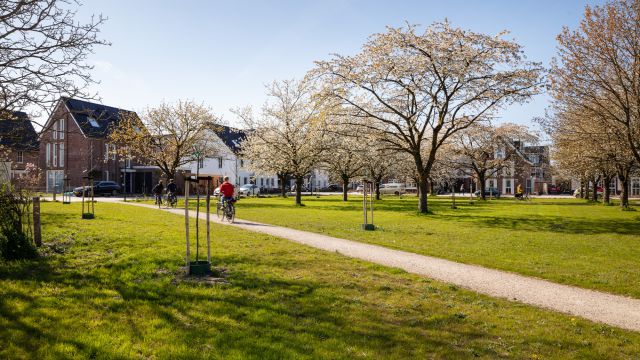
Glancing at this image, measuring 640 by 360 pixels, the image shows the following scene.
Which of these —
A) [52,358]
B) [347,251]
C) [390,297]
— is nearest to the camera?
[52,358]

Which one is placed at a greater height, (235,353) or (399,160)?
(399,160)

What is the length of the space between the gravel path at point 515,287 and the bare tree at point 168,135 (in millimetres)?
29393

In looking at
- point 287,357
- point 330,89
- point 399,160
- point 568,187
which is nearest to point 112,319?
point 287,357

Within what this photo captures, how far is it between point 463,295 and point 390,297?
1.28 meters

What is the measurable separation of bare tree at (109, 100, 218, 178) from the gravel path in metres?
29.4

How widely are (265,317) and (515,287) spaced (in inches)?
188

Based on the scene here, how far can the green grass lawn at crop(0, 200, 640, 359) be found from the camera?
4.89 metres

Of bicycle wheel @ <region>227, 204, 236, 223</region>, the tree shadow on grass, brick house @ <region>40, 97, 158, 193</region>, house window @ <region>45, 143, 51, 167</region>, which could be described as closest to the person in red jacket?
bicycle wheel @ <region>227, 204, 236, 223</region>

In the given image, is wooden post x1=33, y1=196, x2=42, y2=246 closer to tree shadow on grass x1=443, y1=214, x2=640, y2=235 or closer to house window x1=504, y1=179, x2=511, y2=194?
tree shadow on grass x1=443, y1=214, x2=640, y2=235

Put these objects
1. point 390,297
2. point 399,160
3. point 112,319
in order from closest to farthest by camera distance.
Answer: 1. point 112,319
2. point 390,297
3. point 399,160

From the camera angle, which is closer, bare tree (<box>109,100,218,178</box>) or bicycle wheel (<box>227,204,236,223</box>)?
bicycle wheel (<box>227,204,236,223</box>)

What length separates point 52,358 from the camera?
14.6ft

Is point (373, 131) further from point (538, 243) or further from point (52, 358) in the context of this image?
point (52, 358)

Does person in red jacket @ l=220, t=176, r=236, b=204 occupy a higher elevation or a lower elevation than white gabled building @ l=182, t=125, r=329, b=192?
lower
